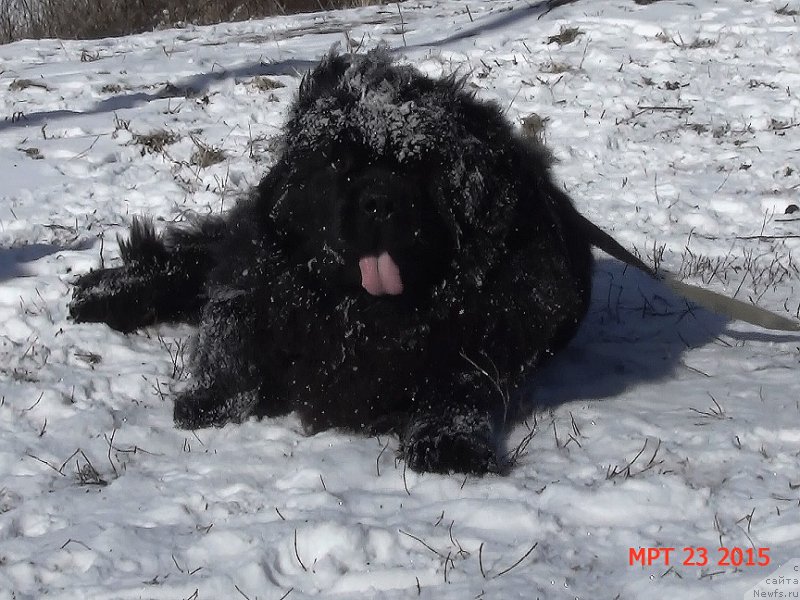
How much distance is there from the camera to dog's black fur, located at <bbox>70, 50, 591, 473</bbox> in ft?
10.2

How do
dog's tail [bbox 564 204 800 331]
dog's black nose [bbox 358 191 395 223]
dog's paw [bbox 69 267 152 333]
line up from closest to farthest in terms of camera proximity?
dog's black nose [bbox 358 191 395 223] < dog's tail [bbox 564 204 800 331] < dog's paw [bbox 69 267 152 333]

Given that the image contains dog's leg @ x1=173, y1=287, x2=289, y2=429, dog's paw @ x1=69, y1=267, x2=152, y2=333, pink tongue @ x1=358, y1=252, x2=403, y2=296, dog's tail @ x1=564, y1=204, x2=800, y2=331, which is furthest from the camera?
dog's paw @ x1=69, y1=267, x2=152, y2=333

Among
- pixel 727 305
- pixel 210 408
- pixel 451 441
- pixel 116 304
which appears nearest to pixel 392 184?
pixel 451 441

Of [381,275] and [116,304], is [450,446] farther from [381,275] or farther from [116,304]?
[116,304]

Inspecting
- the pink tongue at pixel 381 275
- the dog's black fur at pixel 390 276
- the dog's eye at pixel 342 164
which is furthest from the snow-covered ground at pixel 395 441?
the dog's eye at pixel 342 164

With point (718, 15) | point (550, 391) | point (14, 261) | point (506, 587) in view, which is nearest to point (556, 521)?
point (506, 587)

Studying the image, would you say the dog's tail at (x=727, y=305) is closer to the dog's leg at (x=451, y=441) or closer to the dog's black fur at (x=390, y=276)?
the dog's black fur at (x=390, y=276)

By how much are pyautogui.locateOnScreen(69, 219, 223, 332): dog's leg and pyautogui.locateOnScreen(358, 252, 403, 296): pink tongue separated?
129 centimetres

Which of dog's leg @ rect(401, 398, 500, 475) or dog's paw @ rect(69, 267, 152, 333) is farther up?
dog's paw @ rect(69, 267, 152, 333)

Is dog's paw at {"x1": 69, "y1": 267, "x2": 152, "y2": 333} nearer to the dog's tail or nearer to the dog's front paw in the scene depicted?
the dog's front paw

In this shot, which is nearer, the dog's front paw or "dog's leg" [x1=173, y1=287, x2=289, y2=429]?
the dog's front paw

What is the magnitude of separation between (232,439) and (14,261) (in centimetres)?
229

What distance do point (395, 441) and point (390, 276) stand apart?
66cm

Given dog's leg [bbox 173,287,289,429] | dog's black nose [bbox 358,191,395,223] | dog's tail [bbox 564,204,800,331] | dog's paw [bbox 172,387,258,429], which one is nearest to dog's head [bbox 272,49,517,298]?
dog's black nose [bbox 358,191,395,223]
